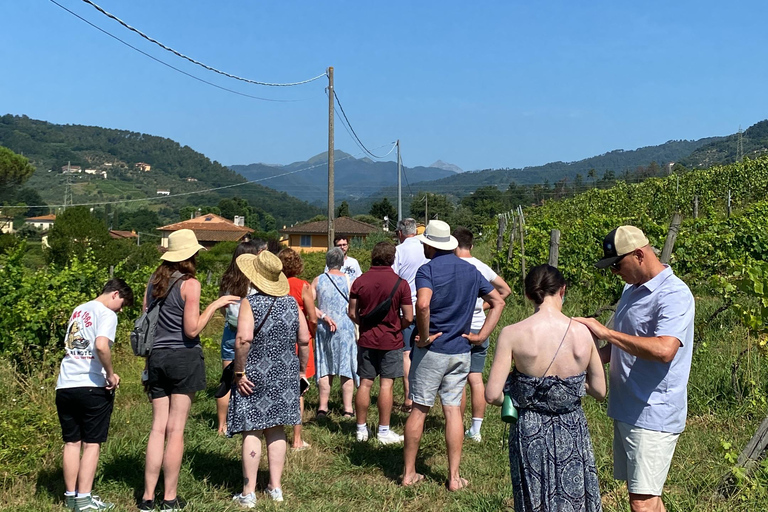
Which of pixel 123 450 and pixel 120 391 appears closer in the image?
pixel 123 450

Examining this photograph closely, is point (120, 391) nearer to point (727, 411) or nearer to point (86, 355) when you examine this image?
point (86, 355)

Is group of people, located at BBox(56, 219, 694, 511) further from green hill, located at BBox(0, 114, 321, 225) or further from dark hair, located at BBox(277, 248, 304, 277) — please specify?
green hill, located at BBox(0, 114, 321, 225)

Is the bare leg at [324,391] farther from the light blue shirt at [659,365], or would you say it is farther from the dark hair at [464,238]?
the light blue shirt at [659,365]

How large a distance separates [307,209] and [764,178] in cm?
12518

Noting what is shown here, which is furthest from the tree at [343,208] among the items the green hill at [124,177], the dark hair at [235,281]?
the dark hair at [235,281]

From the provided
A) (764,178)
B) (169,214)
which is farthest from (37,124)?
(764,178)

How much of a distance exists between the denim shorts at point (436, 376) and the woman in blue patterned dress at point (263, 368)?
0.82 metres

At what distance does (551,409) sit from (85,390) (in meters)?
2.64

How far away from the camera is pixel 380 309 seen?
17.7ft

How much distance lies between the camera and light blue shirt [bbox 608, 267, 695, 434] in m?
3.10

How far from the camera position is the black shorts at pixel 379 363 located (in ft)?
18.0

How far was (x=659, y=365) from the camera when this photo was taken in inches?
124

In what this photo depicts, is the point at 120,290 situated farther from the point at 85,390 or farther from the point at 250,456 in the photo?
the point at 250,456

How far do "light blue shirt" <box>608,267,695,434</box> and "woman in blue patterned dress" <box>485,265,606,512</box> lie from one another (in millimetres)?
210
